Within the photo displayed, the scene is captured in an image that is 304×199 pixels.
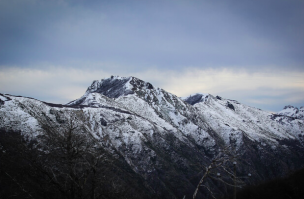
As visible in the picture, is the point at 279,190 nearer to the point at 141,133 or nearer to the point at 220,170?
the point at 220,170

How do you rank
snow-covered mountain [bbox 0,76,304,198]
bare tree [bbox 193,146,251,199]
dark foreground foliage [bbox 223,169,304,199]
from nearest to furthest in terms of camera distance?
bare tree [bbox 193,146,251,199] → dark foreground foliage [bbox 223,169,304,199] → snow-covered mountain [bbox 0,76,304,198]

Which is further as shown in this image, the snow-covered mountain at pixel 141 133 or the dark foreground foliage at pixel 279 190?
the snow-covered mountain at pixel 141 133

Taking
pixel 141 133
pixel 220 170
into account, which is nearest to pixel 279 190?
pixel 220 170

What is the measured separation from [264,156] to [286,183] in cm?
18175

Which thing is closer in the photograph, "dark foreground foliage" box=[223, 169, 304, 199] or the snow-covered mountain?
"dark foreground foliage" box=[223, 169, 304, 199]

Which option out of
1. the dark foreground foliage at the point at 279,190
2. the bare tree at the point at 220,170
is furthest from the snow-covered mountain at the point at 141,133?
the bare tree at the point at 220,170

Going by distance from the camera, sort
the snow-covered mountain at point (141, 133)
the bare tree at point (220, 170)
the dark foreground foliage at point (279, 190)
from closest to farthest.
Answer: the bare tree at point (220, 170), the dark foreground foliage at point (279, 190), the snow-covered mountain at point (141, 133)

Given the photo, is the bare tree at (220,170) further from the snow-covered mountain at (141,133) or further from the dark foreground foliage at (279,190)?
the snow-covered mountain at (141,133)

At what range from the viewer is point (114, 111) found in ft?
443

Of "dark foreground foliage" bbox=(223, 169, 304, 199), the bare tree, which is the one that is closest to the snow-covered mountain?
"dark foreground foliage" bbox=(223, 169, 304, 199)

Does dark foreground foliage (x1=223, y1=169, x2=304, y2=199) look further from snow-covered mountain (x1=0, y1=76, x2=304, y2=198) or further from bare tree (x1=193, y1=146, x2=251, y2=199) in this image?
snow-covered mountain (x1=0, y1=76, x2=304, y2=198)

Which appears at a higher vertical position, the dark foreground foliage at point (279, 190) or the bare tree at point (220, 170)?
the bare tree at point (220, 170)

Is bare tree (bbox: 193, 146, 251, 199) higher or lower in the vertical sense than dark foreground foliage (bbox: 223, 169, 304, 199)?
higher

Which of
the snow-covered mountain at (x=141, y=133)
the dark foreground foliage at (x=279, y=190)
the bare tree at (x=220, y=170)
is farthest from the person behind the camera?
the snow-covered mountain at (x=141, y=133)
